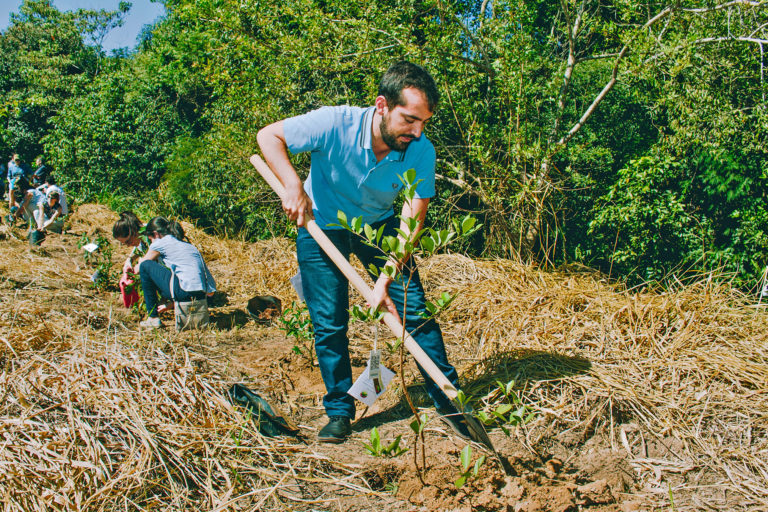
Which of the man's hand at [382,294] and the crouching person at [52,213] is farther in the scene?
the crouching person at [52,213]

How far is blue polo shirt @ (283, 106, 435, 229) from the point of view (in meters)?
2.49

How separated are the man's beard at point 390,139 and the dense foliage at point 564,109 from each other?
256 cm

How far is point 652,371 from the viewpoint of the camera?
120 inches

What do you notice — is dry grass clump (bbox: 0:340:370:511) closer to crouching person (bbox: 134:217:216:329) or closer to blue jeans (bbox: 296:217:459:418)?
blue jeans (bbox: 296:217:459:418)

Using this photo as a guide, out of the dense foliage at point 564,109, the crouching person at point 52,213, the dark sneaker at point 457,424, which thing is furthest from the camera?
the crouching person at point 52,213

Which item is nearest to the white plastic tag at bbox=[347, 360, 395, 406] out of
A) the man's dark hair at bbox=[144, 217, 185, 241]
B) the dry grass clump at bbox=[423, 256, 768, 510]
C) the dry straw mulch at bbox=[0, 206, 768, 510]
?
the dry straw mulch at bbox=[0, 206, 768, 510]

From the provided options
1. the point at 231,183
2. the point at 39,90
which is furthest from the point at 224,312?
the point at 39,90

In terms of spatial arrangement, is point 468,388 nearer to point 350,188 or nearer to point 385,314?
point 385,314

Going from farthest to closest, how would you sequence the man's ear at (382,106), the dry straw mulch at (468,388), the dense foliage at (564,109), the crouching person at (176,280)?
the dense foliage at (564,109), the crouching person at (176,280), the man's ear at (382,106), the dry straw mulch at (468,388)

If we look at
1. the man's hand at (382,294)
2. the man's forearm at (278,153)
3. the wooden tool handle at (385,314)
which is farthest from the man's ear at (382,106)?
the man's hand at (382,294)

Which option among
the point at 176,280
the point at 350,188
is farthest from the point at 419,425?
the point at 176,280

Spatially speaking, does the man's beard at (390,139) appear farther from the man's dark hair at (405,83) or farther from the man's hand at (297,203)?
the man's hand at (297,203)

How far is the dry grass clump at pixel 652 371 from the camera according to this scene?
2479 mm

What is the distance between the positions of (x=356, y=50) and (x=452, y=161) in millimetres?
1584
